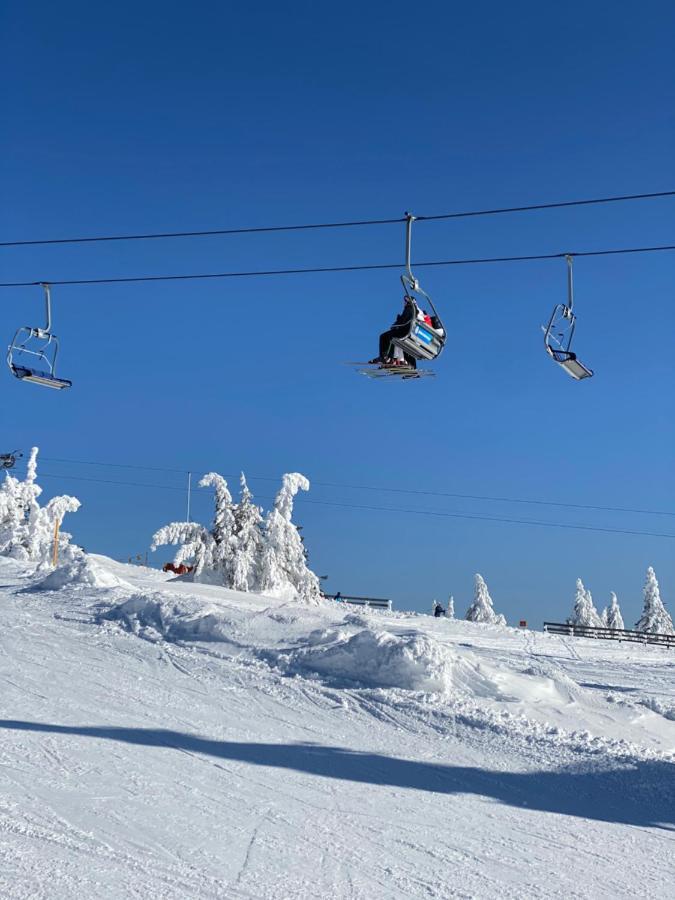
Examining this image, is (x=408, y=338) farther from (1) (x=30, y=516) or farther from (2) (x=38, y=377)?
(1) (x=30, y=516)

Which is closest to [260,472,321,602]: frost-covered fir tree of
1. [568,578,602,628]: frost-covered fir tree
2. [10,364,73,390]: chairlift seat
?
[10,364,73,390]: chairlift seat

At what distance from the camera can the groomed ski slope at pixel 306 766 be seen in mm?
6336

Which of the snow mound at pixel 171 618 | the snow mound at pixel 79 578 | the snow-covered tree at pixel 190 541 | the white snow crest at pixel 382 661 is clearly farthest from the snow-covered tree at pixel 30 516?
the white snow crest at pixel 382 661

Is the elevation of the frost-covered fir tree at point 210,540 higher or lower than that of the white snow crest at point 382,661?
higher

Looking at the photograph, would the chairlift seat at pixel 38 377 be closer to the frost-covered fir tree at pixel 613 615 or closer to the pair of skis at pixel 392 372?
the pair of skis at pixel 392 372

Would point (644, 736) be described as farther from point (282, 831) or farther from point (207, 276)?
point (207, 276)

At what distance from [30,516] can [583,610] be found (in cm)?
4202

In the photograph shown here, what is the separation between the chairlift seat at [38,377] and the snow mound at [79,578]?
6.82 m

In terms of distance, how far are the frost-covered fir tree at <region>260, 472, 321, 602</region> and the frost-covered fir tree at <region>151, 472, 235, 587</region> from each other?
Result: 1.64m

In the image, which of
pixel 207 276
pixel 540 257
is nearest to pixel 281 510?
pixel 207 276

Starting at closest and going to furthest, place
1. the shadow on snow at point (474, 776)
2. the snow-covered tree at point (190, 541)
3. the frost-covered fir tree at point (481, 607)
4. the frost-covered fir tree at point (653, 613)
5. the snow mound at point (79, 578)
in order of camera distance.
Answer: the shadow on snow at point (474, 776) → the snow mound at point (79, 578) → the snow-covered tree at point (190, 541) → the frost-covered fir tree at point (653, 613) → the frost-covered fir tree at point (481, 607)

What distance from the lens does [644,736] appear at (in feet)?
37.3

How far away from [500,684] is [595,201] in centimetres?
→ 716

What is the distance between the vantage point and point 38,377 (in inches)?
570
